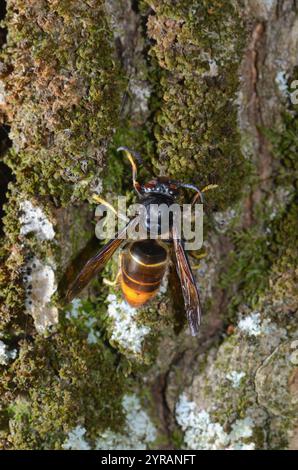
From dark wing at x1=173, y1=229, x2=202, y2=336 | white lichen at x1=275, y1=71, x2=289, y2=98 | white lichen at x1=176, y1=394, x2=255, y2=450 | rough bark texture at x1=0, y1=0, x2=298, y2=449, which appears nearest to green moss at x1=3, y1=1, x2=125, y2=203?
rough bark texture at x1=0, y1=0, x2=298, y2=449

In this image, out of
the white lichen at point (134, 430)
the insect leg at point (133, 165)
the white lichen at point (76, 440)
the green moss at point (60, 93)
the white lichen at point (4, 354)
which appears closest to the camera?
the green moss at point (60, 93)

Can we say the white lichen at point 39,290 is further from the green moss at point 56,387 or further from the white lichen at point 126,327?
the white lichen at point 126,327

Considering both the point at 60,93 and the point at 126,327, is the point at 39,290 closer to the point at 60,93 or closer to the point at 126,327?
the point at 126,327

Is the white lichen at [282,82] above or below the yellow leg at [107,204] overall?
above

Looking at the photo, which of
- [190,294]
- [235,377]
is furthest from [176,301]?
[235,377]

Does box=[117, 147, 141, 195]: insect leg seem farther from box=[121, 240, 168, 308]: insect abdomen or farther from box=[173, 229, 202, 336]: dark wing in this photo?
box=[173, 229, 202, 336]: dark wing

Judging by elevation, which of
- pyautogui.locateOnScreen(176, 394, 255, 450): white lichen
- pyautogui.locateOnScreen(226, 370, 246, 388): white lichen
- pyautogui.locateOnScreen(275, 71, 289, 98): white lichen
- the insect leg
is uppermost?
pyautogui.locateOnScreen(275, 71, 289, 98): white lichen

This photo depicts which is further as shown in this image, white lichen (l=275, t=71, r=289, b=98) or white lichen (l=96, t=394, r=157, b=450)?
white lichen (l=96, t=394, r=157, b=450)

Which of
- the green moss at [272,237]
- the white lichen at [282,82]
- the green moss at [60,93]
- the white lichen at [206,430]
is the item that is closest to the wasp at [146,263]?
the green moss at [60,93]
